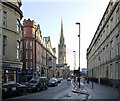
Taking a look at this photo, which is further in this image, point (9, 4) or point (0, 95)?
point (9, 4)

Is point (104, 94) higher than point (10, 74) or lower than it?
lower

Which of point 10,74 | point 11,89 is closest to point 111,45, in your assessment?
point 10,74

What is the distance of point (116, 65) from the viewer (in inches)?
1516

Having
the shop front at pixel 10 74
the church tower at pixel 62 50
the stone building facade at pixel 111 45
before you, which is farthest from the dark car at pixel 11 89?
the church tower at pixel 62 50

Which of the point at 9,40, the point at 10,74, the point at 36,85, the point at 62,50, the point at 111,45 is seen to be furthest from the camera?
the point at 62,50

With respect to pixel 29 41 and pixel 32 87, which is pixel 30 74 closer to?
pixel 29 41

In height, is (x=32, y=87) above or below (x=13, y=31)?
below

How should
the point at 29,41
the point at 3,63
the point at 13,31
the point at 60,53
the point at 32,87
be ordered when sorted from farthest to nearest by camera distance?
1. the point at 60,53
2. the point at 29,41
3. the point at 13,31
4. the point at 3,63
5. the point at 32,87

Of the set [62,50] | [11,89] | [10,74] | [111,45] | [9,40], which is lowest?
[11,89]

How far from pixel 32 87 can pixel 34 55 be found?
142 ft

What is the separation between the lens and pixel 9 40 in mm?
39062

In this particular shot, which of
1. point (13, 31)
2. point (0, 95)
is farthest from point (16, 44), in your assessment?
point (0, 95)

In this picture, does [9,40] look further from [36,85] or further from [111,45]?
[111,45]

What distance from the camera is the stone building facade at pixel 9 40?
37.2 metres
